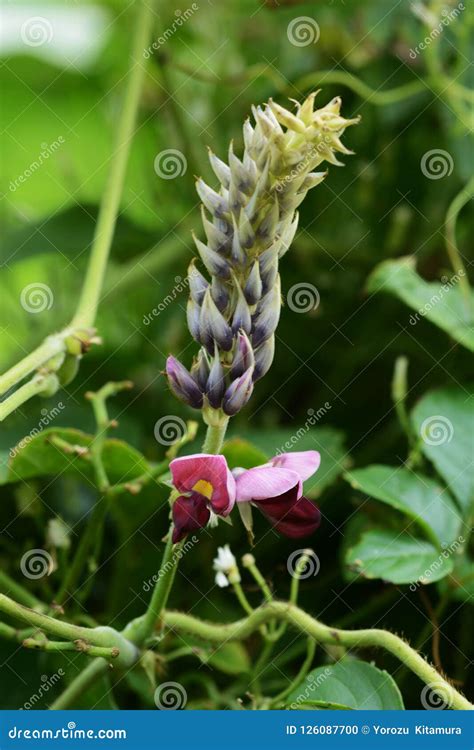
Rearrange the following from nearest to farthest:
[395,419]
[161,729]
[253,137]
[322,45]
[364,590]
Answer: [253,137], [161,729], [364,590], [395,419], [322,45]

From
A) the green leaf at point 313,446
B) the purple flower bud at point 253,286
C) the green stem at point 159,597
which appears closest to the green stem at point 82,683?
the green stem at point 159,597

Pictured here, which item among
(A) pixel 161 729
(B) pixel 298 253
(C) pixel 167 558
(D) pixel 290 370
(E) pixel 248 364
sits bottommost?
(A) pixel 161 729

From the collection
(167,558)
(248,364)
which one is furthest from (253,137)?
(167,558)

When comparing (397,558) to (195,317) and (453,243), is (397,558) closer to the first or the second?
(195,317)

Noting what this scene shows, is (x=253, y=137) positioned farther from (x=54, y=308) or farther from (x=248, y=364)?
(x=54, y=308)

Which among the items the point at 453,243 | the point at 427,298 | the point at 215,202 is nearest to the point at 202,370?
the point at 215,202

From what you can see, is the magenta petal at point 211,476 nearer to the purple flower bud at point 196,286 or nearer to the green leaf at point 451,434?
the purple flower bud at point 196,286

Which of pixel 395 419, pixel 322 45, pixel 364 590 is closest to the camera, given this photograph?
pixel 364 590

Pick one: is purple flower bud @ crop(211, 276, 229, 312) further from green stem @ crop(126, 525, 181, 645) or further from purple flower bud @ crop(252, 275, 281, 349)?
green stem @ crop(126, 525, 181, 645)

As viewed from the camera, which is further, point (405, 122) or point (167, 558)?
point (405, 122)
